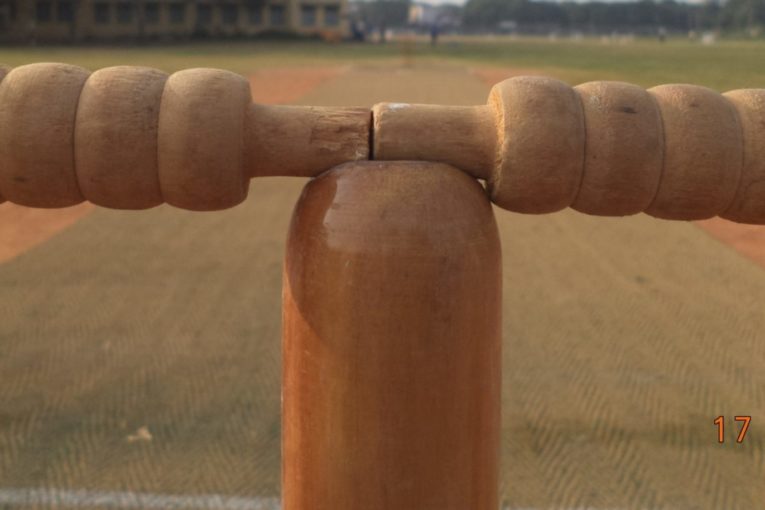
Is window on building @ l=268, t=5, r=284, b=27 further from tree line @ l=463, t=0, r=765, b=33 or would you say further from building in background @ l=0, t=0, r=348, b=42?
tree line @ l=463, t=0, r=765, b=33

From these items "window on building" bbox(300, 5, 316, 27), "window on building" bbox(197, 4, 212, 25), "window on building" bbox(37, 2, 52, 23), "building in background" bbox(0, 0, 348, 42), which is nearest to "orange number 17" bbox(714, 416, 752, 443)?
"building in background" bbox(0, 0, 348, 42)

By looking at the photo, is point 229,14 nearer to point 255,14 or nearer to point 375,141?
point 255,14

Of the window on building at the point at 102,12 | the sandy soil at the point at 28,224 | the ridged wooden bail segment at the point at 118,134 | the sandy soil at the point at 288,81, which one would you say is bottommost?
the sandy soil at the point at 288,81

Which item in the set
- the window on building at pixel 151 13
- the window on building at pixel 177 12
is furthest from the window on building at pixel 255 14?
the window on building at pixel 151 13

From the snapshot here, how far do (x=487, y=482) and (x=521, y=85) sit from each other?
1.56 feet

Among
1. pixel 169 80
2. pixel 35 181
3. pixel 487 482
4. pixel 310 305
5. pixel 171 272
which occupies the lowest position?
pixel 171 272

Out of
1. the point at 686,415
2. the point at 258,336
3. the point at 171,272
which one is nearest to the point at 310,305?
the point at 686,415

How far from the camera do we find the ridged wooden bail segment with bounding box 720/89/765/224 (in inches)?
38.8

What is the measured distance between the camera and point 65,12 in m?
34.8

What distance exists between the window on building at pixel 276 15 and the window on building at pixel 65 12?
65.7 feet

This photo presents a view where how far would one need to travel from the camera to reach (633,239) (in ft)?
22.7

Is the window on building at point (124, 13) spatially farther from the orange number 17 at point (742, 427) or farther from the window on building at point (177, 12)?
the orange number 17 at point (742, 427)

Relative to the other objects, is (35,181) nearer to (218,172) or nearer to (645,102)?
(218,172)

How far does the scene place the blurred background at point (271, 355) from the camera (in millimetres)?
3133
